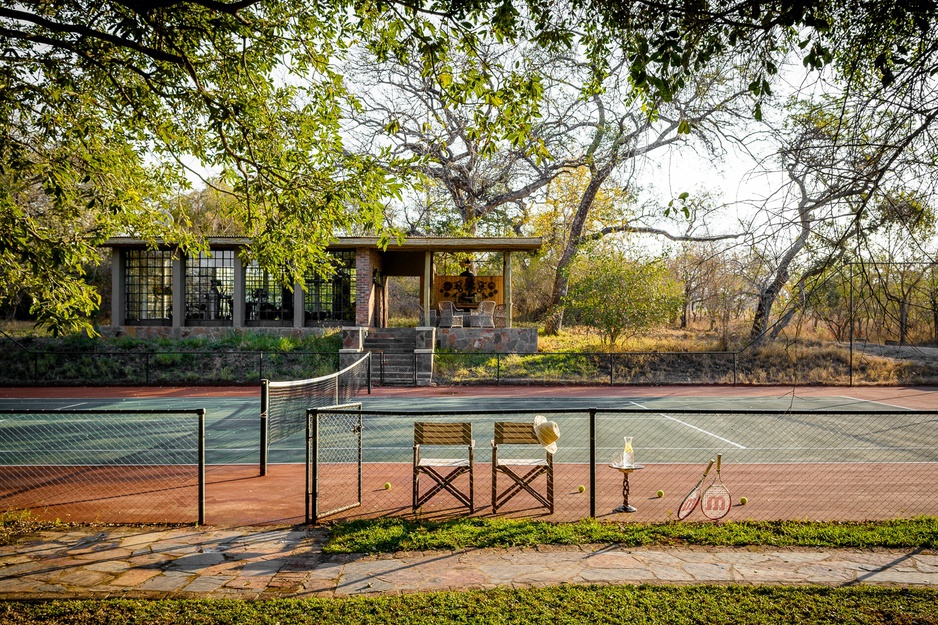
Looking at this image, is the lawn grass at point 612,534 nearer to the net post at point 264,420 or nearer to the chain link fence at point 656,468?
the chain link fence at point 656,468

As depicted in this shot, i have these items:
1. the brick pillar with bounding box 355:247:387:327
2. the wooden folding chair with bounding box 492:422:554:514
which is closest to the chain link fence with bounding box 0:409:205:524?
the wooden folding chair with bounding box 492:422:554:514

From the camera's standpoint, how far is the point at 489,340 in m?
26.8

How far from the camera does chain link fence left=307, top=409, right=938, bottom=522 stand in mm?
8117

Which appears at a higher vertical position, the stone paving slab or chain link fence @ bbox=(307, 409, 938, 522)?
the stone paving slab

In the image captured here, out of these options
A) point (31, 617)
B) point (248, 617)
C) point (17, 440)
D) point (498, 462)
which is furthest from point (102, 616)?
point (17, 440)

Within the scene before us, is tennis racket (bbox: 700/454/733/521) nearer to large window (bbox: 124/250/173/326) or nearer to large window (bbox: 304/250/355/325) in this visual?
large window (bbox: 304/250/355/325)

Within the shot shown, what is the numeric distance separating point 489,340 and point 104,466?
17.4m

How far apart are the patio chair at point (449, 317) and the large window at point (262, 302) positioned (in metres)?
7.16

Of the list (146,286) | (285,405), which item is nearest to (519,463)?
(285,405)

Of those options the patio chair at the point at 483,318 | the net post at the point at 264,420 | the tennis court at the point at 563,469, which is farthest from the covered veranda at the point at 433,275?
the net post at the point at 264,420

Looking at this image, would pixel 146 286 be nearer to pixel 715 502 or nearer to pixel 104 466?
pixel 104 466

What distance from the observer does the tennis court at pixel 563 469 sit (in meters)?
8.27

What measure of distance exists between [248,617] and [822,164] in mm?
5653

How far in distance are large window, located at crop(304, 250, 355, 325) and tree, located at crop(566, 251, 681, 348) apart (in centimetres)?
1049
